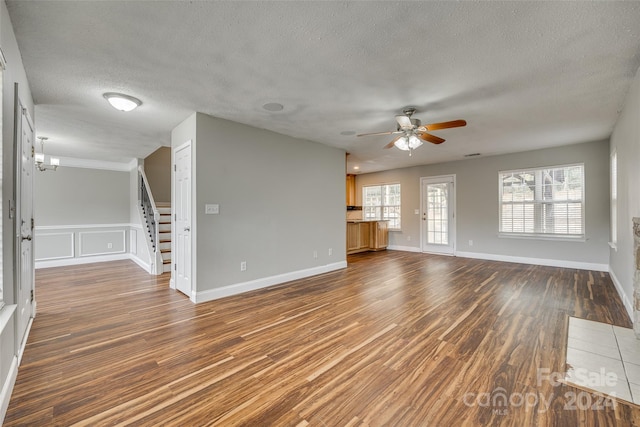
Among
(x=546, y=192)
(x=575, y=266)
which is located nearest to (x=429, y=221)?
(x=546, y=192)

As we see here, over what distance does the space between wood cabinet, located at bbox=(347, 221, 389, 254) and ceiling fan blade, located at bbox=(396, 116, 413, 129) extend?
167 inches

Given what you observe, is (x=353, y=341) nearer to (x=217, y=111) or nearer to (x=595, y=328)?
(x=595, y=328)

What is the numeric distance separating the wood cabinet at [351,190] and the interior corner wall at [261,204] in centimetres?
357

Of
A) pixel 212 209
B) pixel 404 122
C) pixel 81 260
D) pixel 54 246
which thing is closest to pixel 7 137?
pixel 212 209

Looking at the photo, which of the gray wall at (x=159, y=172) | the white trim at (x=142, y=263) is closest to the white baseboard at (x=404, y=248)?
the white trim at (x=142, y=263)

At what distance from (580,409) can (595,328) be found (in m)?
1.57

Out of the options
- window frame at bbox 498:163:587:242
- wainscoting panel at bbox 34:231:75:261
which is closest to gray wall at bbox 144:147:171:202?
wainscoting panel at bbox 34:231:75:261

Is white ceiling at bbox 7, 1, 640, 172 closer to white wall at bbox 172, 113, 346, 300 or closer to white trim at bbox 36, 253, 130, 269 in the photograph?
white wall at bbox 172, 113, 346, 300

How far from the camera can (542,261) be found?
19.0ft

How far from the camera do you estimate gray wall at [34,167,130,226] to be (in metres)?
5.93

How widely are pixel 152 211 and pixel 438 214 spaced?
6830mm

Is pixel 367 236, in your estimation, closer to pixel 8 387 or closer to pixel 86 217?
pixel 86 217

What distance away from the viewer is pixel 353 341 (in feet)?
8.09

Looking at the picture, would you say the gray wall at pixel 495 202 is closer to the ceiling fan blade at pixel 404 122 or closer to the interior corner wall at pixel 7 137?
the ceiling fan blade at pixel 404 122
